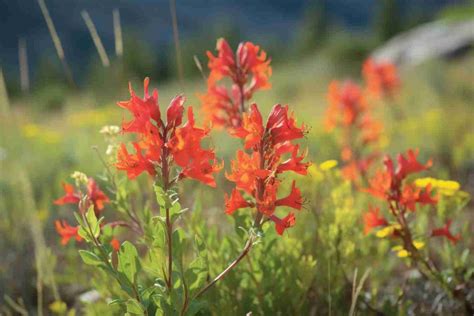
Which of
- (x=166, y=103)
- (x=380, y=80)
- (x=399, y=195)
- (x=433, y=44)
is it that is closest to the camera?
(x=399, y=195)

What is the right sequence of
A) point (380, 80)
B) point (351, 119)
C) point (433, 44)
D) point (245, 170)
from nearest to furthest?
point (245, 170) → point (351, 119) → point (380, 80) → point (433, 44)

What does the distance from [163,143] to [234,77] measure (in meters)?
0.64

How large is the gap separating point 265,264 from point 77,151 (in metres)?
3.45

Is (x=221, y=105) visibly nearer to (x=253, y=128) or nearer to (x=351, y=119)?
(x=253, y=128)

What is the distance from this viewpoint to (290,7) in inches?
5797

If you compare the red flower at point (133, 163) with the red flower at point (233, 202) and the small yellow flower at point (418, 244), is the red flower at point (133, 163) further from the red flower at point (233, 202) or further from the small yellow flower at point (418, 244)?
the small yellow flower at point (418, 244)

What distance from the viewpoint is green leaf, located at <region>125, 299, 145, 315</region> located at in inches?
52.7

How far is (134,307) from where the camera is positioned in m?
1.34

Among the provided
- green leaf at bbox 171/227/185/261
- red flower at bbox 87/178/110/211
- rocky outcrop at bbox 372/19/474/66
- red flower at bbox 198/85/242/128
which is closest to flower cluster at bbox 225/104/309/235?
green leaf at bbox 171/227/185/261

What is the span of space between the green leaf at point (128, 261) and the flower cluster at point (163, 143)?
0.17m

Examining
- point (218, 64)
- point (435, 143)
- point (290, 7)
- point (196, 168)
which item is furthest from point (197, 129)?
point (290, 7)

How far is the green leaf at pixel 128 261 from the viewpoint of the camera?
52.2 inches

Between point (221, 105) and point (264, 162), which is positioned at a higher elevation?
point (221, 105)

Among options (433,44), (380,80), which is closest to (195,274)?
Answer: (380,80)
